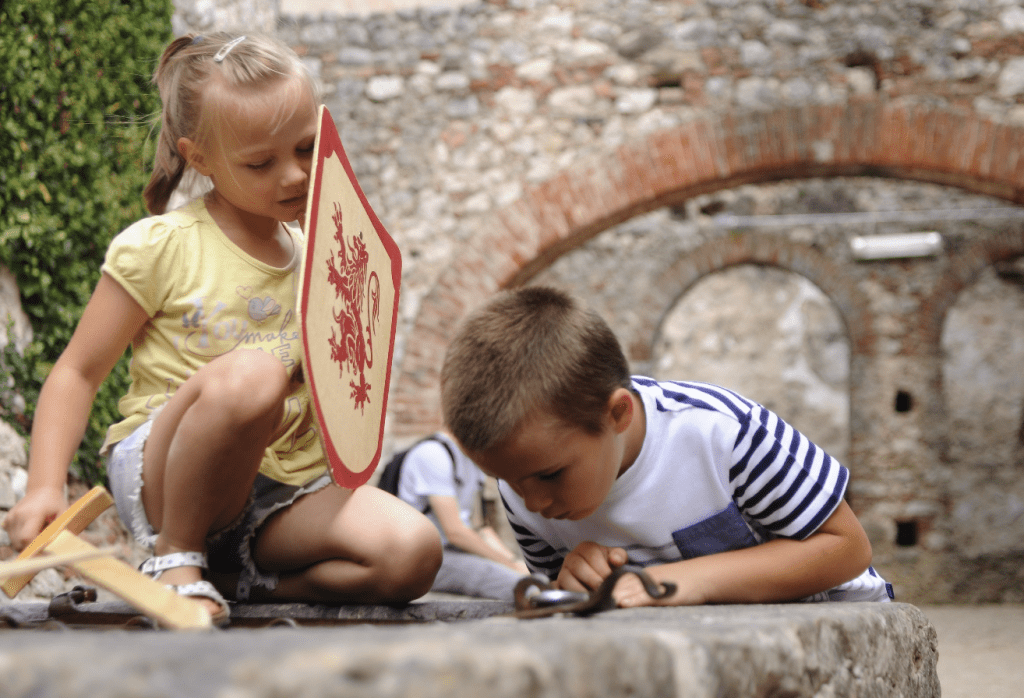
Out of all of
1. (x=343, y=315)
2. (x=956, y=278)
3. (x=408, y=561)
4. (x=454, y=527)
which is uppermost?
(x=343, y=315)

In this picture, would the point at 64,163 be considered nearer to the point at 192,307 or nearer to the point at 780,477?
the point at 192,307

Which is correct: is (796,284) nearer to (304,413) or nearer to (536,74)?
(536,74)

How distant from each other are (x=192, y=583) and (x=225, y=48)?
35.8 inches

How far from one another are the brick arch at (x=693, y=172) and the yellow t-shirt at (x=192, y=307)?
10.1 feet

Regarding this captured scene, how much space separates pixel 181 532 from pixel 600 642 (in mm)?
914

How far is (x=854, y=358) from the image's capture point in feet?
27.4

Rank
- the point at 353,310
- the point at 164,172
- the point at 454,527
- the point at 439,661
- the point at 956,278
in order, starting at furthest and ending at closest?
1. the point at 956,278
2. the point at 454,527
3. the point at 164,172
4. the point at 353,310
5. the point at 439,661

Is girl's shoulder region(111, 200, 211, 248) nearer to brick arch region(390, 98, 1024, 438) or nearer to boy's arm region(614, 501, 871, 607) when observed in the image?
boy's arm region(614, 501, 871, 607)

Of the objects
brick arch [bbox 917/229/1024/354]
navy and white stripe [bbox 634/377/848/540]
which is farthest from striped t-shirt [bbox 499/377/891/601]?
brick arch [bbox 917/229/1024/354]

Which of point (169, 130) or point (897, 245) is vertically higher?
point (169, 130)

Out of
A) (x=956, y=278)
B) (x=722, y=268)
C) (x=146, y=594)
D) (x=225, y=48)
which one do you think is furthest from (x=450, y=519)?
(x=956, y=278)

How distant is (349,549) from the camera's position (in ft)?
4.74

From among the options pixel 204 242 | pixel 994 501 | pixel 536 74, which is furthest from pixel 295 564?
pixel 994 501

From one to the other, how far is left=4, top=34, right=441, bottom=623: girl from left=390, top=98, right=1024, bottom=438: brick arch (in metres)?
3.05
